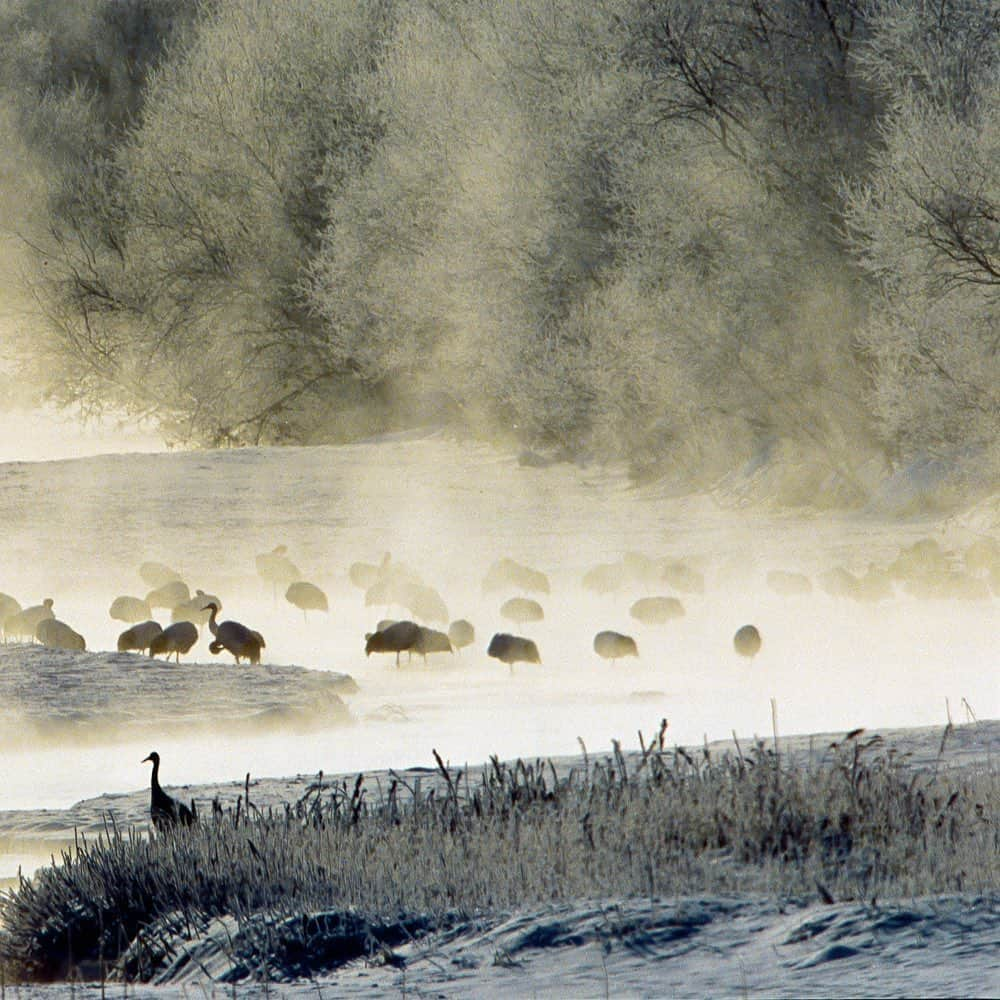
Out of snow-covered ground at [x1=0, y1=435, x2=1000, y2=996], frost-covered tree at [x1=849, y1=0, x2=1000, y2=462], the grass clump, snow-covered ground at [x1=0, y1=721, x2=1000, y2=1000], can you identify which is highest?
frost-covered tree at [x1=849, y1=0, x2=1000, y2=462]

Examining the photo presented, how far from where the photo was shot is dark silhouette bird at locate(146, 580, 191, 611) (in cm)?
1848

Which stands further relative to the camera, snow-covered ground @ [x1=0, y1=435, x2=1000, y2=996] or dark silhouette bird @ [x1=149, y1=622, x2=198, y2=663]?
dark silhouette bird @ [x1=149, y1=622, x2=198, y2=663]

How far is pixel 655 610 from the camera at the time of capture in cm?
1745

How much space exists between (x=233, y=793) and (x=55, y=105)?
33.5 meters

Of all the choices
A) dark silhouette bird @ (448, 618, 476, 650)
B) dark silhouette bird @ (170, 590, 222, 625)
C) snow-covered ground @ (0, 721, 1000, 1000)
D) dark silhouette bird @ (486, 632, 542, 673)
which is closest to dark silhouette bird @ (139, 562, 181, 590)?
dark silhouette bird @ (170, 590, 222, 625)

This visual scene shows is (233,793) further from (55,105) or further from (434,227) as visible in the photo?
(55,105)

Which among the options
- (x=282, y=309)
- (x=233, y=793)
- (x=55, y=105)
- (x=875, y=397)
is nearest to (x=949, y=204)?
(x=875, y=397)

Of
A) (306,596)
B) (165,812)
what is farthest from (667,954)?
(306,596)

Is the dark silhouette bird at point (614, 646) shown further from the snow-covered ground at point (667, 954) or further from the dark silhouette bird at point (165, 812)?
the snow-covered ground at point (667, 954)

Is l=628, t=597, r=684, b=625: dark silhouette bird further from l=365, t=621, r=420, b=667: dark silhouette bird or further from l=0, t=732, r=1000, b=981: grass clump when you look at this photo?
l=0, t=732, r=1000, b=981: grass clump

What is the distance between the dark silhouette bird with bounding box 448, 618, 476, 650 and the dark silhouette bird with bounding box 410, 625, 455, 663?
58 cm

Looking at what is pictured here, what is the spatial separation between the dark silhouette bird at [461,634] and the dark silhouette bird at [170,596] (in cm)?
357

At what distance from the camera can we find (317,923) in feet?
18.9

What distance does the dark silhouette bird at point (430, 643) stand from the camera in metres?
15.1
